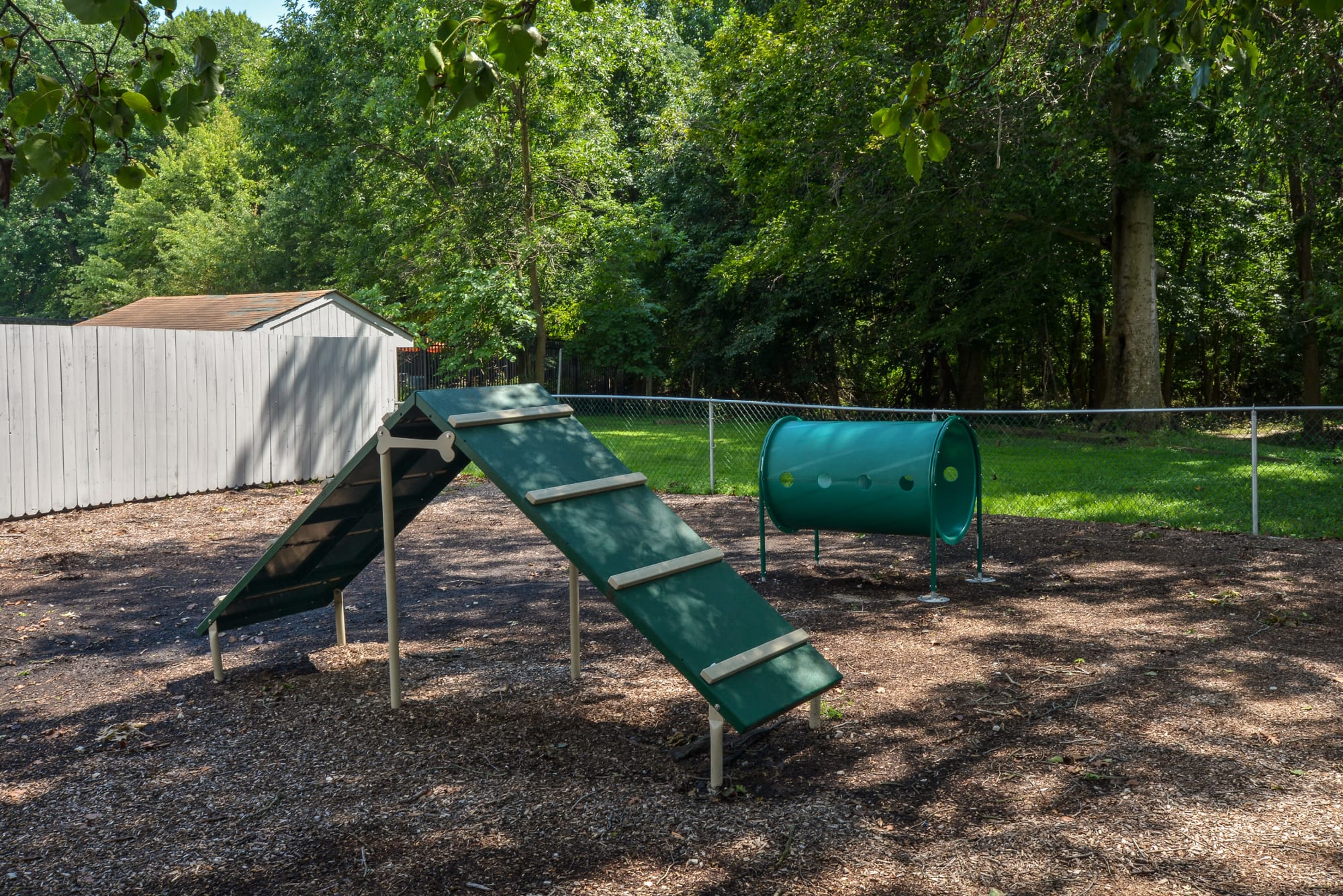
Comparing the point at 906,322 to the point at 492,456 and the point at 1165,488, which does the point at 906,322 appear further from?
the point at 492,456

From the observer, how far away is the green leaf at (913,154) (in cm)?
329

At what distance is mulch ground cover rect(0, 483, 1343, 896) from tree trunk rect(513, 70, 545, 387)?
16.6 m

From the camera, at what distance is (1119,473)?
14.9 m

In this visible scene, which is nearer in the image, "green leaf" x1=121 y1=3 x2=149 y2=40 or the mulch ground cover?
"green leaf" x1=121 y1=3 x2=149 y2=40

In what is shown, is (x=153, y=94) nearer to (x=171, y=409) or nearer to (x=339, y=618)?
(x=339, y=618)

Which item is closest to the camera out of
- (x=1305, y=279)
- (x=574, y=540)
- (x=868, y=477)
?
(x=574, y=540)

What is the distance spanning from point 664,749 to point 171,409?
1030 cm

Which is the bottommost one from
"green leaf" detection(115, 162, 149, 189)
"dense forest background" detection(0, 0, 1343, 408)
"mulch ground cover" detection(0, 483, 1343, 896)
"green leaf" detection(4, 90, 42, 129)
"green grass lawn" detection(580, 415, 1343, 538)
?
"mulch ground cover" detection(0, 483, 1343, 896)

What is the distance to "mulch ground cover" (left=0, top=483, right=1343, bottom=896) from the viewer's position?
3.61 metres

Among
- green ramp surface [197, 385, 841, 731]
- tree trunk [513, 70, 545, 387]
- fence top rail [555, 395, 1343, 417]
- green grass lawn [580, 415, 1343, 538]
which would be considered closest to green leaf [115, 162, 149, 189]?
green ramp surface [197, 385, 841, 731]

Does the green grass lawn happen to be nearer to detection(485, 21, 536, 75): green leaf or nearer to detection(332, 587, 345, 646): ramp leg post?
detection(332, 587, 345, 646): ramp leg post

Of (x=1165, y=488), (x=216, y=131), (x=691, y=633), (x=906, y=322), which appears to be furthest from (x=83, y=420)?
(x=216, y=131)

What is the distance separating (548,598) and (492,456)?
341cm

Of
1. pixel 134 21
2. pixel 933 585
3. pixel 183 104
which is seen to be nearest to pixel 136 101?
pixel 183 104
